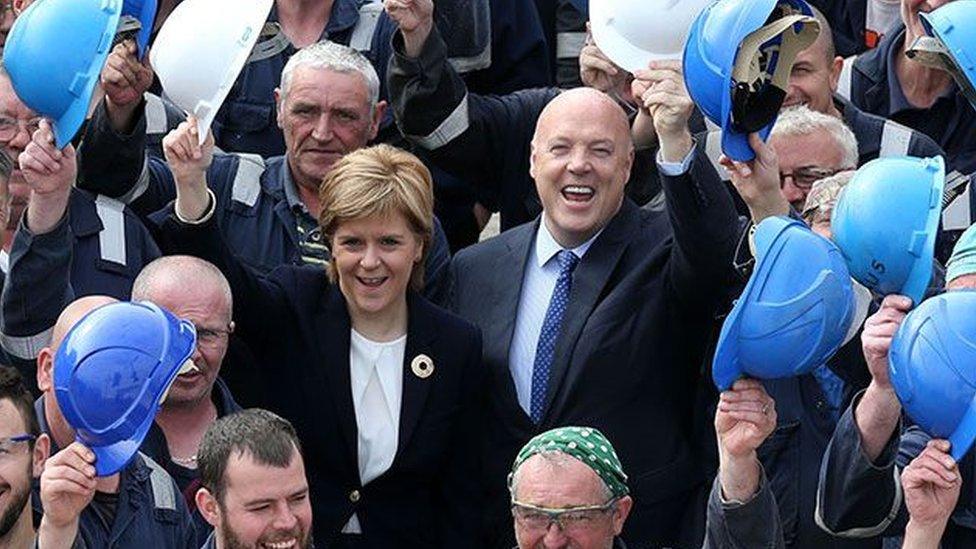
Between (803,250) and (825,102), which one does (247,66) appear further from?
(803,250)

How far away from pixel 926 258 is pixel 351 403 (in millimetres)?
2082

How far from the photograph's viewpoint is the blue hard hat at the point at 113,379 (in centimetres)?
742

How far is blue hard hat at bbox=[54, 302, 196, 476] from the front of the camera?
742 centimetres

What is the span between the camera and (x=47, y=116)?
8.28 m

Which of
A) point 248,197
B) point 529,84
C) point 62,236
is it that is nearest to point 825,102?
point 529,84

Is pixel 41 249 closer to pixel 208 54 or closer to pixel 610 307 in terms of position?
pixel 208 54

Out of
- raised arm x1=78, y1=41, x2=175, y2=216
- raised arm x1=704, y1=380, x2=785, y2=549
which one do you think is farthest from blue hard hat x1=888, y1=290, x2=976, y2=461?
raised arm x1=78, y1=41, x2=175, y2=216

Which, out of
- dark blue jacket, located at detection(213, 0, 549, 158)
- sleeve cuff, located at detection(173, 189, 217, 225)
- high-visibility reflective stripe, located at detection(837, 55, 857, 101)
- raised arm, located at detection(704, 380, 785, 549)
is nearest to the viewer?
raised arm, located at detection(704, 380, 785, 549)

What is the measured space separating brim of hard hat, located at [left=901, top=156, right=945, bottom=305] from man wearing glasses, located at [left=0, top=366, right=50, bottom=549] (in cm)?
251

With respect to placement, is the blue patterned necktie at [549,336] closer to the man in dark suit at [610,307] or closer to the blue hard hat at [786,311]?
the man in dark suit at [610,307]

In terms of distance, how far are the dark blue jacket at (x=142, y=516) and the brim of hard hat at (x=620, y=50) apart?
1968mm

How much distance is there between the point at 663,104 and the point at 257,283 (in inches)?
58.5

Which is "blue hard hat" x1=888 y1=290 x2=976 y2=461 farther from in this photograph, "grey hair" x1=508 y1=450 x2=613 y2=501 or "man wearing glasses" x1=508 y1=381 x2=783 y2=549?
"grey hair" x1=508 y1=450 x2=613 y2=501

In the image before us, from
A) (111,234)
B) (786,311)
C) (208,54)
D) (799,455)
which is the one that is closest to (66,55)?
(208,54)
